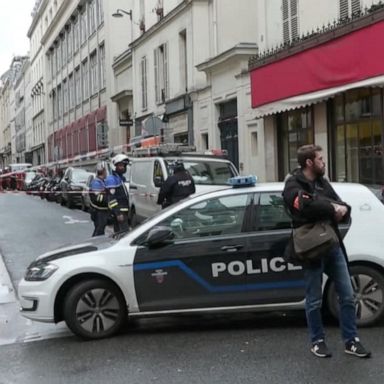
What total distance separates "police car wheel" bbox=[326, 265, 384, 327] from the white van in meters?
8.65

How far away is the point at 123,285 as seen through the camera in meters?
6.74

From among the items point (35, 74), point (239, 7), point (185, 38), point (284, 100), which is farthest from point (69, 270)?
point (35, 74)

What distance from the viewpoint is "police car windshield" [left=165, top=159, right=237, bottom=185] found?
51.9ft

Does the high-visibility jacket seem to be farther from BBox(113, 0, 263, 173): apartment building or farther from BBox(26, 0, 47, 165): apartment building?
BBox(26, 0, 47, 165): apartment building

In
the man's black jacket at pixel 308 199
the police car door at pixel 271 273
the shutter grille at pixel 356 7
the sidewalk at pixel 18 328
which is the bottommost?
the sidewalk at pixel 18 328

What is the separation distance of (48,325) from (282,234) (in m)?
2.91

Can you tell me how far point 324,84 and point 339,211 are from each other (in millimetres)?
10875

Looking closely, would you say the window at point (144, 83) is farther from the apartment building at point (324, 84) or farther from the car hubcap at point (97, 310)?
the car hubcap at point (97, 310)

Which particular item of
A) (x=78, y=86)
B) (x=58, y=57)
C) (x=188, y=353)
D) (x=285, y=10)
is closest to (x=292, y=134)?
(x=285, y=10)

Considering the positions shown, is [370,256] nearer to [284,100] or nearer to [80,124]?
[284,100]

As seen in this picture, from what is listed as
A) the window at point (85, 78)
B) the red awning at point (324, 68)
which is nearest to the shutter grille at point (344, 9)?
the red awning at point (324, 68)

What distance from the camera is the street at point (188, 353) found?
5.41 meters

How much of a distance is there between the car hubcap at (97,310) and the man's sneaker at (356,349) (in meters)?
2.35

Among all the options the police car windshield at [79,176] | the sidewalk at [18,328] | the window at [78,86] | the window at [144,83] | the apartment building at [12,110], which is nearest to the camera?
the sidewalk at [18,328]
